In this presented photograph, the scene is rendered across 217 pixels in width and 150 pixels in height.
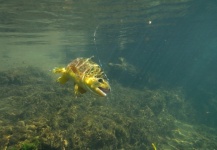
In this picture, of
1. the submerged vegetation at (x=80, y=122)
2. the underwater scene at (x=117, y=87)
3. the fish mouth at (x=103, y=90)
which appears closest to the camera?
the fish mouth at (x=103, y=90)

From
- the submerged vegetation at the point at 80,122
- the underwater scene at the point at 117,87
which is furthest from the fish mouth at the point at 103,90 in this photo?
the submerged vegetation at the point at 80,122

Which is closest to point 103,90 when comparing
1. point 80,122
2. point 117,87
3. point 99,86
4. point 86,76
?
point 99,86

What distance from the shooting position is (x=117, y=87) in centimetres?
2589

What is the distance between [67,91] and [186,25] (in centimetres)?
2443

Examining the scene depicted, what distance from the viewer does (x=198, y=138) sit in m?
18.7

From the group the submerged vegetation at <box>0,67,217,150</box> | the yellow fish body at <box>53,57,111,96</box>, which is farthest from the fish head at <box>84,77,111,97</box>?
the submerged vegetation at <box>0,67,217,150</box>

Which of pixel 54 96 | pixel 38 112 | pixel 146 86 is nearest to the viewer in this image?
pixel 38 112

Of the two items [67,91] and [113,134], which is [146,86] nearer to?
[67,91]

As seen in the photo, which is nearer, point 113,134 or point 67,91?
point 113,134

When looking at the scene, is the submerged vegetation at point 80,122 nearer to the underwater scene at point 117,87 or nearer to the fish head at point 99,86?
the underwater scene at point 117,87

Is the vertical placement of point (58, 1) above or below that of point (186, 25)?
above

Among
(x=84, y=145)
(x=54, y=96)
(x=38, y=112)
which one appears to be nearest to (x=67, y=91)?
(x=54, y=96)

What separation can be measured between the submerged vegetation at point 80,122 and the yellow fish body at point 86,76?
218 cm

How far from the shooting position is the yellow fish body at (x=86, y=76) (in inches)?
112
